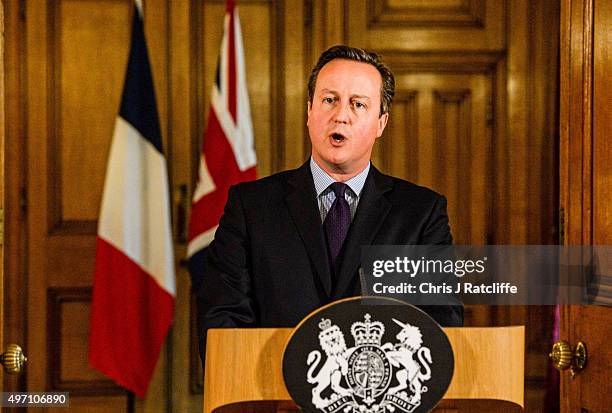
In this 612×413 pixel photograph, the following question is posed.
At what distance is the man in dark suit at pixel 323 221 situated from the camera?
154 cm

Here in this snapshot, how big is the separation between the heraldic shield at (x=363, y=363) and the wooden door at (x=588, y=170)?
744 millimetres

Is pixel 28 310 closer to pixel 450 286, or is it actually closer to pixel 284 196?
pixel 284 196

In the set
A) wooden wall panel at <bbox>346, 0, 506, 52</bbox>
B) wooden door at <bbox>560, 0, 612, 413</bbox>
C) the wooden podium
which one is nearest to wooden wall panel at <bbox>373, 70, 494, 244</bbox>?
wooden wall panel at <bbox>346, 0, 506, 52</bbox>

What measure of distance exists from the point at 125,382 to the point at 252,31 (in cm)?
157

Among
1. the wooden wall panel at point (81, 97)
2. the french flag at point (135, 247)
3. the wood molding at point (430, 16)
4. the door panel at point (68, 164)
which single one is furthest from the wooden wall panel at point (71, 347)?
the wood molding at point (430, 16)

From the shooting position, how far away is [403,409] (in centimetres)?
113

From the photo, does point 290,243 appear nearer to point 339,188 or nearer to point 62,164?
point 339,188

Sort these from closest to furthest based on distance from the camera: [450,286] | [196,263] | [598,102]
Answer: [450,286], [598,102], [196,263]

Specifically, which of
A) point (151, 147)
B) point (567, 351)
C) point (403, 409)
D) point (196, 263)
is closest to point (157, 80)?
point (151, 147)

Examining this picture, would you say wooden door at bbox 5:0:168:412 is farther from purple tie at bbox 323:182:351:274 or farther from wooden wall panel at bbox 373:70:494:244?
purple tie at bbox 323:182:351:274

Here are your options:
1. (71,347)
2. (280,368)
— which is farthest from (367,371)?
(71,347)

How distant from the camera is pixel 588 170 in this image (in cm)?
186

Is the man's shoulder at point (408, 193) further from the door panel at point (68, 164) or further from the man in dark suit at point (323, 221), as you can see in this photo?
the door panel at point (68, 164)

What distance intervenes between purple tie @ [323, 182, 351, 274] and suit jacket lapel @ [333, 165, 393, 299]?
0.06ft
